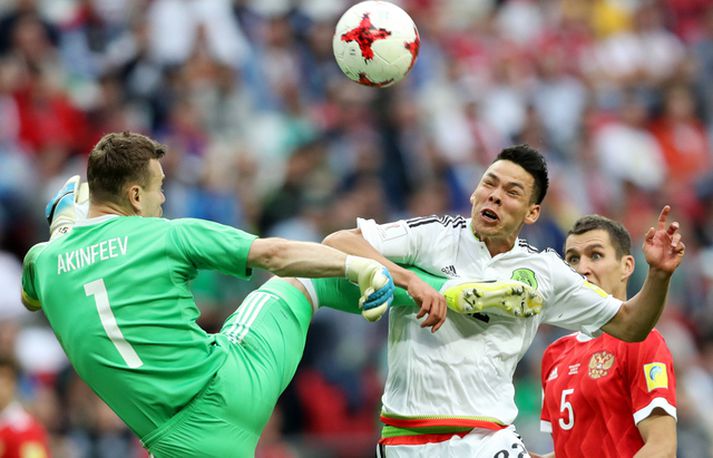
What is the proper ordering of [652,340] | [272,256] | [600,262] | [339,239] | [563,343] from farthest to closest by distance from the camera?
1. [563,343]
2. [600,262]
3. [652,340]
4. [339,239]
5. [272,256]

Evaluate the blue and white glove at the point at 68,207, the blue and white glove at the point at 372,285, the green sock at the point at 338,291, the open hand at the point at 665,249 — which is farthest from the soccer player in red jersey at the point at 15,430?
the open hand at the point at 665,249

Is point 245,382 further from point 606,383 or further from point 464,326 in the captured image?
point 606,383

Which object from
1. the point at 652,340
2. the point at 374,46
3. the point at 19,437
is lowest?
the point at 19,437

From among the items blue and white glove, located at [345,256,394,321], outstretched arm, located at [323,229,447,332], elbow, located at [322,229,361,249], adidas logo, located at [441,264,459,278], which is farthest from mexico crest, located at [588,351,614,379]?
blue and white glove, located at [345,256,394,321]

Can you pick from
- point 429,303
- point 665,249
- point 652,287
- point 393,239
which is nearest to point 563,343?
point 652,287

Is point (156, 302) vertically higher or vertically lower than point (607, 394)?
higher

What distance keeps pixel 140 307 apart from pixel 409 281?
1269 mm

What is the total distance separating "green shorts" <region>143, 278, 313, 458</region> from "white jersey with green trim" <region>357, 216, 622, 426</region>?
54cm

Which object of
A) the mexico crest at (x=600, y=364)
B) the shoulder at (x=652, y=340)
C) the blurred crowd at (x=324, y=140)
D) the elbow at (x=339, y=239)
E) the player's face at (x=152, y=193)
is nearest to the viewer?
the player's face at (x=152, y=193)

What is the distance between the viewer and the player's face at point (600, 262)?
22.7 feet

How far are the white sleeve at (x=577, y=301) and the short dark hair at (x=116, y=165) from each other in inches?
84.0

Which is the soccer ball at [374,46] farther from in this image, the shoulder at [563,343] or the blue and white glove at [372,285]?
the shoulder at [563,343]

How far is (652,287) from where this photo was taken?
20.3 ft

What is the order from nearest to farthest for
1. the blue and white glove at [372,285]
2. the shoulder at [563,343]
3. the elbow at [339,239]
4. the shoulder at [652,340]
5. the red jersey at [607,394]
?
1. the blue and white glove at [372,285]
2. the elbow at [339,239]
3. the red jersey at [607,394]
4. the shoulder at [652,340]
5. the shoulder at [563,343]
